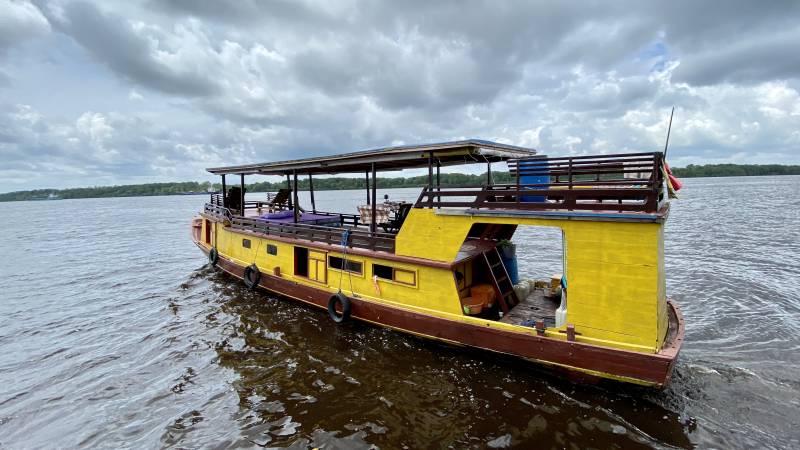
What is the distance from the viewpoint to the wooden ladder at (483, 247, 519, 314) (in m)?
9.41

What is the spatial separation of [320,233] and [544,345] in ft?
22.9

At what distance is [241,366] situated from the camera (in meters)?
9.09

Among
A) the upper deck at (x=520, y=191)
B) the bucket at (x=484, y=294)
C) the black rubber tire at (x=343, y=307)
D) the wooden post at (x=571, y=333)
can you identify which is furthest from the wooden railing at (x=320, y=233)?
the wooden post at (x=571, y=333)

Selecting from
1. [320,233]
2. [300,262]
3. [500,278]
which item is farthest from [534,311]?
[300,262]

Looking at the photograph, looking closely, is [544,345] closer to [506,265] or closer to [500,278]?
[500,278]

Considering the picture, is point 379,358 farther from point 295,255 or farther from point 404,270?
point 295,255

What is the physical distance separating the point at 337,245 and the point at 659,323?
315 inches

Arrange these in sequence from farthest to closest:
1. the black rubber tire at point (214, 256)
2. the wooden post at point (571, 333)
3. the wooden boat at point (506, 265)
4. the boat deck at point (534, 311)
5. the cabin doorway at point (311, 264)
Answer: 1. the black rubber tire at point (214, 256)
2. the cabin doorway at point (311, 264)
3. the boat deck at point (534, 311)
4. the wooden post at point (571, 333)
5. the wooden boat at point (506, 265)

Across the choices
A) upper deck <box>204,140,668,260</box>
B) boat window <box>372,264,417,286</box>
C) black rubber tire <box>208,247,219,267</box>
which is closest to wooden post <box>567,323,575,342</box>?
upper deck <box>204,140,668,260</box>

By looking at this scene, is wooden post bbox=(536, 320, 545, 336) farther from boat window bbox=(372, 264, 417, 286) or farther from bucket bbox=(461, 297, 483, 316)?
boat window bbox=(372, 264, 417, 286)

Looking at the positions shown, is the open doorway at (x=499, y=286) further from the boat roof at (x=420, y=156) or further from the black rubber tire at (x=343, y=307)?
the black rubber tire at (x=343, y=307)

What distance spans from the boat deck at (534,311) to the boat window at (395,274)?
2313mm

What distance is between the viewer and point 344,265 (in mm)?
10859

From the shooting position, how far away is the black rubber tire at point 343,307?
1041 centimetres
